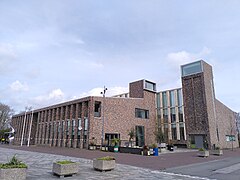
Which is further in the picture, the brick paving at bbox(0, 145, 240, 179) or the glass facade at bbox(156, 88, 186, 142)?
the glass facade at bbox(156, 88, 186, 142)

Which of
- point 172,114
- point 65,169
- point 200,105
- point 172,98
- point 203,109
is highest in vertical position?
point 172,98

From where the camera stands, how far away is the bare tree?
2275 inches

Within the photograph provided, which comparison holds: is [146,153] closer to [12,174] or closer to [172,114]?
[12,174]

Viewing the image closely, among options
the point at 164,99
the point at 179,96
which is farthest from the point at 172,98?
the point at 164,99

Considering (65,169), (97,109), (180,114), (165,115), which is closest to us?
(65,169)

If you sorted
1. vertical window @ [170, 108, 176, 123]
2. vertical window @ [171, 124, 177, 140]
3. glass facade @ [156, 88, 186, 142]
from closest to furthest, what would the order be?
glass facade @ [156, 88, 186, 142], vertical window @ [171, 124, 177, 140], vertical window @ [170, 108, 176, 123]

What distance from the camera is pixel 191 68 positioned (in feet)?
132

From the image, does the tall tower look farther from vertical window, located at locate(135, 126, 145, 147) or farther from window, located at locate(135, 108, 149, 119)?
vertical window, located at locate(135, 126, 145, 147)

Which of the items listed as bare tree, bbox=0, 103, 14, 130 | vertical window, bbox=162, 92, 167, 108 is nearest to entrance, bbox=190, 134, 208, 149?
vertical window, bbox=162, 92, 167, 108

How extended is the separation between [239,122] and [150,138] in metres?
35.1

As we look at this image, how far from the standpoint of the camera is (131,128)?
37500 mm

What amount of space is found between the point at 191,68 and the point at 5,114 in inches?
2029

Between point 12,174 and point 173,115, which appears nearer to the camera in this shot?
point 12,174

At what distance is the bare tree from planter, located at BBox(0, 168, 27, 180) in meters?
57.6
